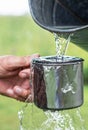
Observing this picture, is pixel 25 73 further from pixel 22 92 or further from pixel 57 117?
pixel 57 117

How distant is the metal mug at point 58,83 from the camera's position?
1.48 meters

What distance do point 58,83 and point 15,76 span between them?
52cm

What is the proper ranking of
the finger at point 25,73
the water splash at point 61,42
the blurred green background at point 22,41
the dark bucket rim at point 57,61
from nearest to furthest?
1. the dark bucket rim at point 57,61
2. the water splash at point 61,42
3. the finger at point 25,73
4. the blurred green background at point 22,41

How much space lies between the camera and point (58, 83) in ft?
4.87

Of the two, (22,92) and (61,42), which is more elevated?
(61,42)

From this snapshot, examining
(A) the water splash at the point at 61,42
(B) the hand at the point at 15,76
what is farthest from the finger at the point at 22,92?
(A) the water splash at the point at 61,42

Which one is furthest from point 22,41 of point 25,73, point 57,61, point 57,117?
point 57,61

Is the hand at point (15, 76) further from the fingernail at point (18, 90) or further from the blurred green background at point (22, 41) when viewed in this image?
the blurred green background at point (22, 41)

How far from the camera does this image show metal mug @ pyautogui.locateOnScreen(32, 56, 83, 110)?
148 cm

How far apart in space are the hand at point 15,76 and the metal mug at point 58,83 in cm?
32

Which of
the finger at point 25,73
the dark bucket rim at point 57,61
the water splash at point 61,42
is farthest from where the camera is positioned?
the finger at point 25,73

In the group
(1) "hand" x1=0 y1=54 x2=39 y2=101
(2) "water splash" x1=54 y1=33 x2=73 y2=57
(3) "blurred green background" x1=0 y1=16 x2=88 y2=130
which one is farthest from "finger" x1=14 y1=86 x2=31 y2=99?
(3) "blurred green background" x1=0 y1=16 x2=88 y2=130

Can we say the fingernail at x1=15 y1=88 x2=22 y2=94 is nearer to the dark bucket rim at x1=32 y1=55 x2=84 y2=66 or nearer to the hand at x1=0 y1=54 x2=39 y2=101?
the hand at x1=0 y1=54 x2=39 y2=101

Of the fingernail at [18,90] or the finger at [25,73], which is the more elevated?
the finger at [25,73]
